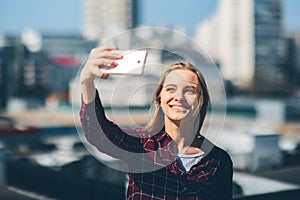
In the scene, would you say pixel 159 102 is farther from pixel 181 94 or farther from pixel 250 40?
pixel 250 40

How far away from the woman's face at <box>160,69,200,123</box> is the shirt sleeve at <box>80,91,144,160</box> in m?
0.05

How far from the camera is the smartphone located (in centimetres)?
50

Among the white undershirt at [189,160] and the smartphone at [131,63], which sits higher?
the smartphone at [131,63]

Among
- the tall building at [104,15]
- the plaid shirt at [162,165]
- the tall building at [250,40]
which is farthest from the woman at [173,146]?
the tall building at [104,15]

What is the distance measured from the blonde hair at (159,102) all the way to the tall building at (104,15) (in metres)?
20.4

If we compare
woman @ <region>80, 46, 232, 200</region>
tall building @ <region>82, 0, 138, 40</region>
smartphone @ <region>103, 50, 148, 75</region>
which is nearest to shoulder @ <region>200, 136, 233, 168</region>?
woman @ <region>80, 46, 232, 200</region>

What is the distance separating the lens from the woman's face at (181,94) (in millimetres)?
573

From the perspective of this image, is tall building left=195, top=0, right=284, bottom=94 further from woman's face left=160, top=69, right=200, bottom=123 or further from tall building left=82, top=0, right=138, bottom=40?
woman's face left=160, top=69, right=200, bottom=123

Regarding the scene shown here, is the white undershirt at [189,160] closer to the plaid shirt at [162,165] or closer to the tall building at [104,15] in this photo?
the plaid shirt at [162,165]

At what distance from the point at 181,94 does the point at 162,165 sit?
0.09m

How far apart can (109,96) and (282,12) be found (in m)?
17.9

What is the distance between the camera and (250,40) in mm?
17391

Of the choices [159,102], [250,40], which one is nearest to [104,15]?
[250,40]

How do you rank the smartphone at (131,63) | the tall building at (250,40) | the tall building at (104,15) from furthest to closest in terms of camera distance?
the tall building at (104,15) < the tall building at (250,40) < the smartphone at (131,63)
